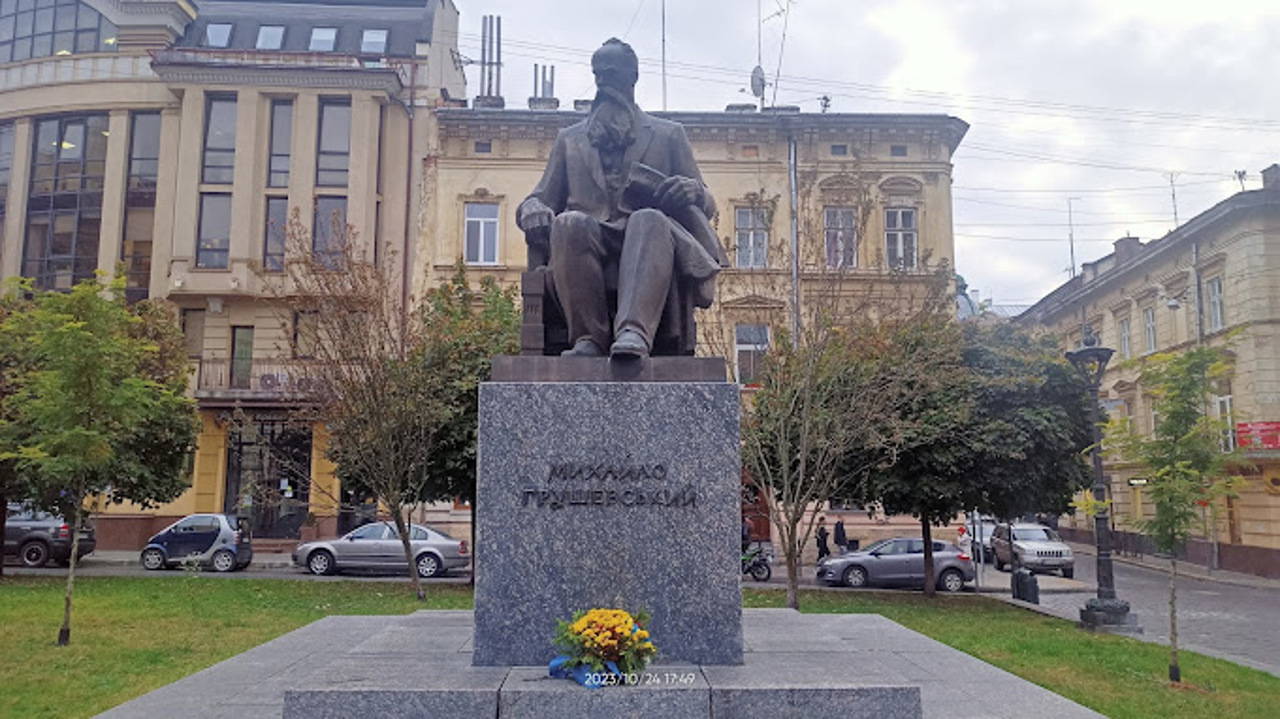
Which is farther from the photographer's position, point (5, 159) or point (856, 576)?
point (5, 159)

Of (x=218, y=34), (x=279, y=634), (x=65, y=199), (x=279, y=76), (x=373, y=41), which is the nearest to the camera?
(x=279, y=634)

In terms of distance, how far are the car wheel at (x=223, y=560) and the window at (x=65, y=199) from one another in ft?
42.2

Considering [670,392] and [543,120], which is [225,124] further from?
[670,392]

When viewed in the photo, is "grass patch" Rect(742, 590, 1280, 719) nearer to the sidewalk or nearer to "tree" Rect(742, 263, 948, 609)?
"tree" Rect(742, 263, 948, 609)

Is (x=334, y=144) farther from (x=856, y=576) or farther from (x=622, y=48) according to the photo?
(x=622, y=48)

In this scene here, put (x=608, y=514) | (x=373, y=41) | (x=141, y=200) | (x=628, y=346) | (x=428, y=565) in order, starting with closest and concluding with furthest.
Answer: (x=608, y=514) → (x=628, y=346) → (x=428, y=565) → (x=141, y=200) → (x=373, y=41)

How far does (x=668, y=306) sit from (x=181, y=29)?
3331 cm

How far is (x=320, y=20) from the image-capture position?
35.3 metres

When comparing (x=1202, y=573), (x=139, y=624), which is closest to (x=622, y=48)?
(x=139, y=624)

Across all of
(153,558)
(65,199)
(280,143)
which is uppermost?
(280,143)

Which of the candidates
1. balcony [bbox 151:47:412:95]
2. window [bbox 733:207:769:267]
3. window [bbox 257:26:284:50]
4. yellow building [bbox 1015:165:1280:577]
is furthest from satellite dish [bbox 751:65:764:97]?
window [bbox 257:26:284:50]

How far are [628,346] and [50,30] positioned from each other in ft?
118

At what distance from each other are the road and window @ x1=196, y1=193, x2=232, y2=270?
990 inches

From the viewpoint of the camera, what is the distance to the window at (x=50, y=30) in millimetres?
33656
